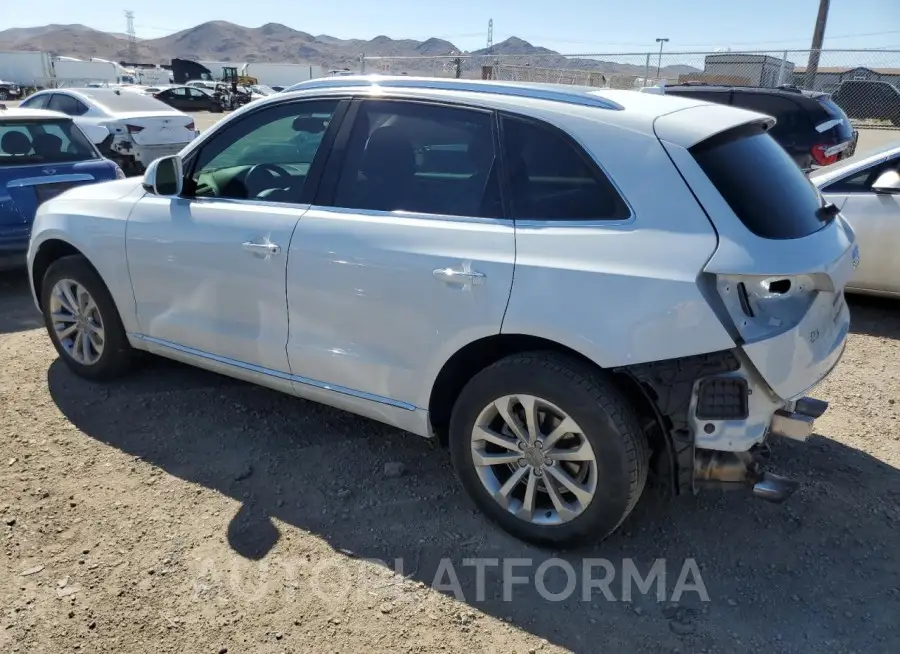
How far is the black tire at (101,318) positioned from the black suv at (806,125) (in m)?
8.00

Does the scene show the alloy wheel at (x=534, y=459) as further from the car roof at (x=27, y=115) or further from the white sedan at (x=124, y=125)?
the white sedan at (x=124, y=125)

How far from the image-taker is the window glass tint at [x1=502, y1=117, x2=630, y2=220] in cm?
264

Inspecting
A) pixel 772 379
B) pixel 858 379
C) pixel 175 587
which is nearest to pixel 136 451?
pixel 175 587

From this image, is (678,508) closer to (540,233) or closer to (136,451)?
(540,233)

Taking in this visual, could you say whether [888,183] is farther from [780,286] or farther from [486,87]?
[486,87]

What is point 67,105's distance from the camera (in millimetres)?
12023

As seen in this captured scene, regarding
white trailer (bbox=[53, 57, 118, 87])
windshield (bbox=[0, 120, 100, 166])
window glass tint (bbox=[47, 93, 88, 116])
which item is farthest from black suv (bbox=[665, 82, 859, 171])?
white trailer (bbox=[53, 57, 118, 87])

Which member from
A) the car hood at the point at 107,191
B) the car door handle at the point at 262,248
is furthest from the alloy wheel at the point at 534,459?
the car hood at the point at 107,191

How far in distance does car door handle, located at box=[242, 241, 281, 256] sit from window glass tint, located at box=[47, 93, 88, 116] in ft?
34.1

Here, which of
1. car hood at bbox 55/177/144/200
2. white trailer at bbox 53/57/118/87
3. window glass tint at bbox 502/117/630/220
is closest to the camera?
window glass tint at bbox 502/117/630/220

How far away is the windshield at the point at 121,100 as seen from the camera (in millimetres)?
12117

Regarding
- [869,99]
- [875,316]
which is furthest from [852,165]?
[869,99]

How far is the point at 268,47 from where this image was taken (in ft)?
588

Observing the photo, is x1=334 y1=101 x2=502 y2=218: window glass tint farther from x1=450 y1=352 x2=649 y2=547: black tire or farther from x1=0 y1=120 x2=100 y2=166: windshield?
x1=0 y1=120 x2=100 y2=166: windshield
